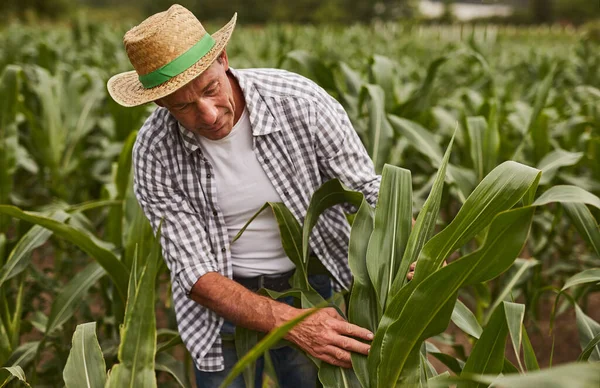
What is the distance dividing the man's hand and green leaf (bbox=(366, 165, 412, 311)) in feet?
0.26

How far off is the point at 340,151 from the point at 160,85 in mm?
432

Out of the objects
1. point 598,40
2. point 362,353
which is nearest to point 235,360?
point 362,353

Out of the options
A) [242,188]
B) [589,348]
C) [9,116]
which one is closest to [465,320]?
[589,348]

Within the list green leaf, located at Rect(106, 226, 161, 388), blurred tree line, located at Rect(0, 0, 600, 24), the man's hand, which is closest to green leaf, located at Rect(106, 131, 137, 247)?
the man's hand

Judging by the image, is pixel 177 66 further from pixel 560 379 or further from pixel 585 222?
pixel 585 222

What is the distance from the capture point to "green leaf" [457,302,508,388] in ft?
3.62

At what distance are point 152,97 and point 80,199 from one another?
209 centimetres

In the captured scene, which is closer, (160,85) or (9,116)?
(160,85)

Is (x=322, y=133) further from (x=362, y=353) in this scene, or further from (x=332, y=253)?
(x=362, y=353)

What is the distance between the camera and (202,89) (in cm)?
134

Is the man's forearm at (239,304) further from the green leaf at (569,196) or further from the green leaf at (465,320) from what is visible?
the green leaf at (569,196)

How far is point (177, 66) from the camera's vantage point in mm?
1318

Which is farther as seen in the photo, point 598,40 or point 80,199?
point 598,40

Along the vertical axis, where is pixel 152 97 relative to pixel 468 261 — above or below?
above
